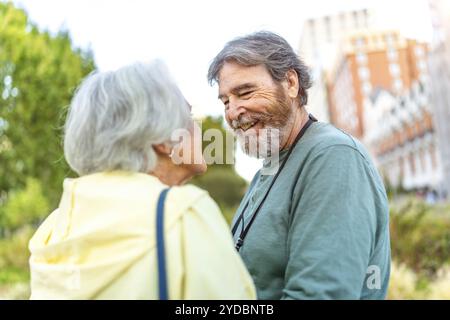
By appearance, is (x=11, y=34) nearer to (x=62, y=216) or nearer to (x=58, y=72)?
(x=58, y=72)

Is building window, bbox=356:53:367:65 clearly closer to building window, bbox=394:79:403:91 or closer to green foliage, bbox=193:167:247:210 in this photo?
building window, bbox=394:79:403:91

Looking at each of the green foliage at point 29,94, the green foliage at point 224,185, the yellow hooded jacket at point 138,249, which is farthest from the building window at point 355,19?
the yellow hooded jacket at point 138,249

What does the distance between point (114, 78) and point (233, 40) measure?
78 cm

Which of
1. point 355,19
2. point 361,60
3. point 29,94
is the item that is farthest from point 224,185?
point 355,19

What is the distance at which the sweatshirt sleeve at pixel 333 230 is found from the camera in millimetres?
1640

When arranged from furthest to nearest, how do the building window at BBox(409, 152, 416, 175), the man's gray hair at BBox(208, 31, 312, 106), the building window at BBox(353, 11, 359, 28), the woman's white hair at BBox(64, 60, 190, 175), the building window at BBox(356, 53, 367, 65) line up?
the building window at BBox(353, 11, 359, 28) → the building window at BBox(356, 53, 367, 65) → the building window at BBox(409, 152, 416, 175) → the man's gray hair at BBox(208, 31, 312, 106) → the woman's white hair at BBox(64, 60, 190, 175)

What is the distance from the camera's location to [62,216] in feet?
5.24

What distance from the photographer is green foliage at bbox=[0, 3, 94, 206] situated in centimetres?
1609

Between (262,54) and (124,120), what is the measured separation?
33.2 inches

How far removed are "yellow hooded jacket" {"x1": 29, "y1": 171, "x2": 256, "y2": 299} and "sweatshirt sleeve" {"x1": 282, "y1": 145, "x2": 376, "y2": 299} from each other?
260mm

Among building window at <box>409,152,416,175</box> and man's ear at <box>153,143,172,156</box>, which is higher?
man's ear at <box>153,143,172,156</box>

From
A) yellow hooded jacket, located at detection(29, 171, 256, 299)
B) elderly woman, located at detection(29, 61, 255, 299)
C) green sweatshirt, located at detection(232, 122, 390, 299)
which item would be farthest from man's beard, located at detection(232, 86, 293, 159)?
yellow hooded jacket, located at detection(29, 171, 256, 299)

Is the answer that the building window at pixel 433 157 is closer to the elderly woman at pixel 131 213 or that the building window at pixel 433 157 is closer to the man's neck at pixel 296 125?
the man's neck at pixel 296 125

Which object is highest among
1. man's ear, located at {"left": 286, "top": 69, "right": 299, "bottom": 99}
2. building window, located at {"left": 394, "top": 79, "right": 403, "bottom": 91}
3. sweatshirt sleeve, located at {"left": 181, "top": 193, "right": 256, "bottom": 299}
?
building window, located at {"left": 394, "top": 79, "right": 403, "bottom": 91}
